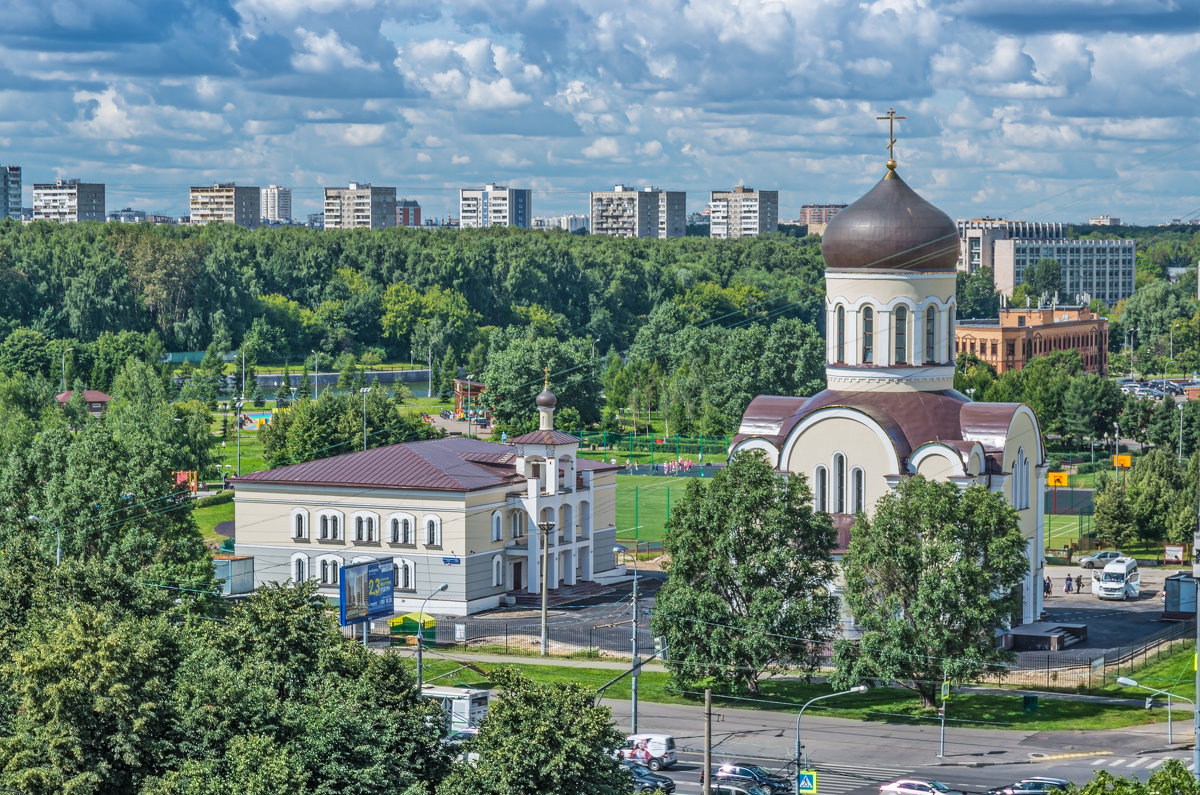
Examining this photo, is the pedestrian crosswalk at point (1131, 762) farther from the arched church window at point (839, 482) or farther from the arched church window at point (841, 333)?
the arched church window at point (841, 333)

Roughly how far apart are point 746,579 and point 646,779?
10.5 m

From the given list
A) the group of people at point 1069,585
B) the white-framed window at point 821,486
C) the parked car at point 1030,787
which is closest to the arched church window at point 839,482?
the white-framed window at point 821,486

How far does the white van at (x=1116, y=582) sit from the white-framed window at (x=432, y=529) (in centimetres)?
2476

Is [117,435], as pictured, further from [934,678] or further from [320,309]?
[320,309]

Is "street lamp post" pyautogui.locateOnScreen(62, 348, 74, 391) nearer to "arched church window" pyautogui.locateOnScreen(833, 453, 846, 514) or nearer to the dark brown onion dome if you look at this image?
the dark brown onion dome

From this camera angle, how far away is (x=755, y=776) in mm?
45500

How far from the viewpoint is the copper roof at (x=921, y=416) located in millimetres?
62656

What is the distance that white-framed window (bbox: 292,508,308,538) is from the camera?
71.2 metres

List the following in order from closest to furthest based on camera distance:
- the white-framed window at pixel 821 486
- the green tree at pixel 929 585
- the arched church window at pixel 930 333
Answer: the green tree at pixel 929 585
the white-framed window at pixel 821 486
the arched church window at pixel 930 333

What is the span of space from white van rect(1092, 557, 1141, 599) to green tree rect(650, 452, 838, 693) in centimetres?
1872

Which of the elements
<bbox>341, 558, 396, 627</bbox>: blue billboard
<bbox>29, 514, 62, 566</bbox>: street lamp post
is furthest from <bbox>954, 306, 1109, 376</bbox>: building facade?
<bbox>29, 514, 62, 566</bbox>: street lamp post

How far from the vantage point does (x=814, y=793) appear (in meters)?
45.0

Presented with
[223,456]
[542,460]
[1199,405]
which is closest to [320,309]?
[223,456]

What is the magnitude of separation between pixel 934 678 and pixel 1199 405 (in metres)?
55.7
